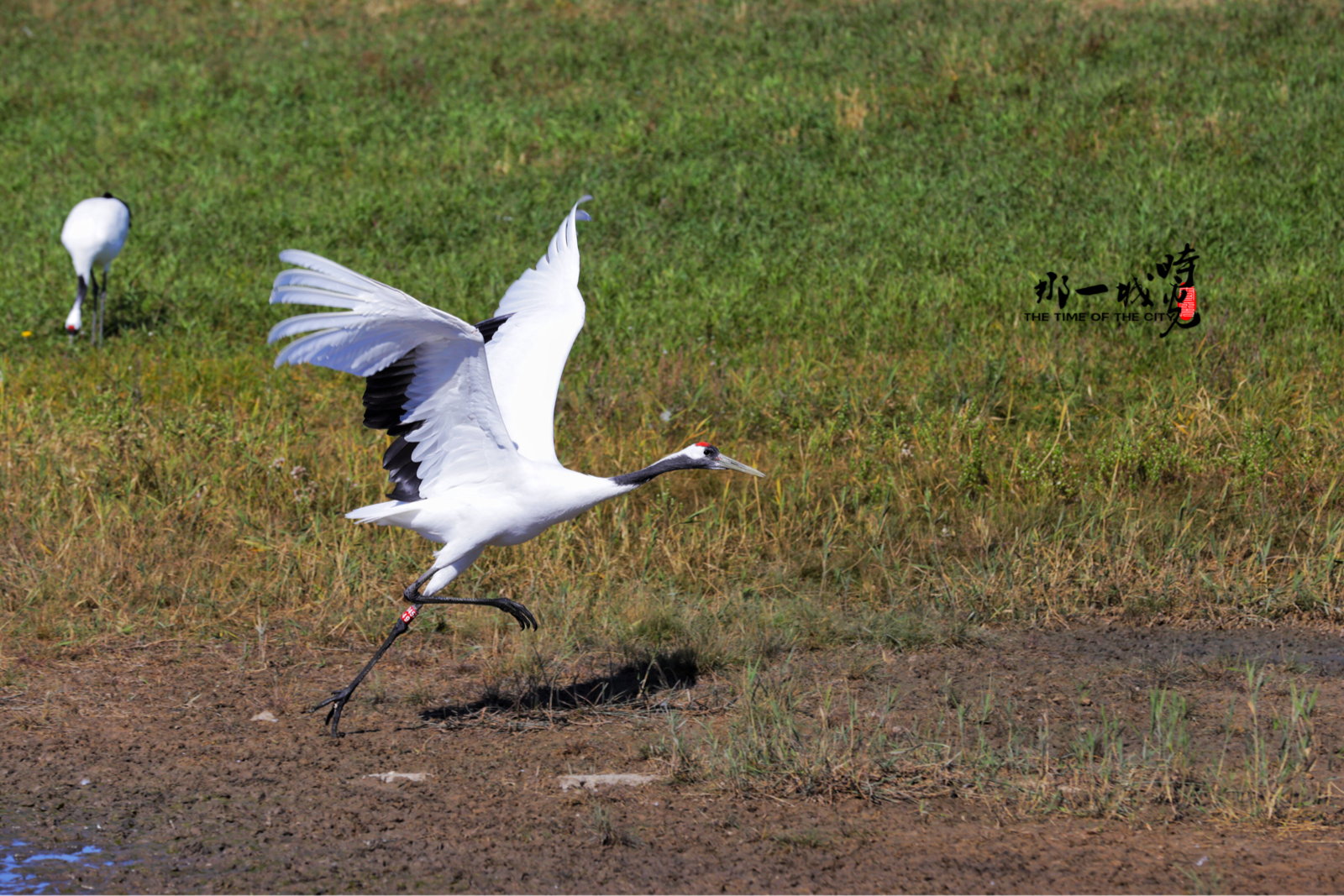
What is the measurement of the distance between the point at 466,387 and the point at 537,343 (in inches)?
31.9

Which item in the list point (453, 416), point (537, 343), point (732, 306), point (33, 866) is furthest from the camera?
point (732, 306)

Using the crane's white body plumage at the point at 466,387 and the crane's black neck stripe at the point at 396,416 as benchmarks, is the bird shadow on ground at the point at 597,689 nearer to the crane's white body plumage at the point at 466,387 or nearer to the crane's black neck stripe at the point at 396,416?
the crane's white body plumage at the point at 466,387

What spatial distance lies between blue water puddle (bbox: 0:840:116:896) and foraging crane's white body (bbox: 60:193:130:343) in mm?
6165

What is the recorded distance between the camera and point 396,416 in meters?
4.50

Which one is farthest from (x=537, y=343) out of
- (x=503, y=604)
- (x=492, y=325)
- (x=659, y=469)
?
(x=503, y=604)

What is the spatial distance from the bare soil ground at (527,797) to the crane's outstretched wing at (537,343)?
973 millimetres

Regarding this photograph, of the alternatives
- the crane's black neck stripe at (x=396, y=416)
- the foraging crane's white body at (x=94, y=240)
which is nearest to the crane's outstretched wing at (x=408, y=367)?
the crane's black neck stripe at (x=396, y=416)

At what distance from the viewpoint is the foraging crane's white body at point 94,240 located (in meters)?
9.17

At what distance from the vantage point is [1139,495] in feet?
19.8

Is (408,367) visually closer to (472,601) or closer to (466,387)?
(466,387)

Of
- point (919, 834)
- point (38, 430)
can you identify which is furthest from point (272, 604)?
point (919, 834)

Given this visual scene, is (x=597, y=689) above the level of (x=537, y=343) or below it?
below

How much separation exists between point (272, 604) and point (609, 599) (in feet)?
4.54

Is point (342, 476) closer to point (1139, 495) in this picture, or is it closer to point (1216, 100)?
point (1139, 495)
